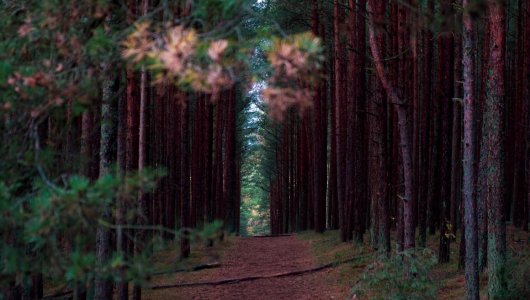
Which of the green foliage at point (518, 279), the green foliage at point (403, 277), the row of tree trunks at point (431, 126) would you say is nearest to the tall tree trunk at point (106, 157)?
the green foliage at point (403, 277)

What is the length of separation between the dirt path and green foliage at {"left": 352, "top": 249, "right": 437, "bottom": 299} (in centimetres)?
313

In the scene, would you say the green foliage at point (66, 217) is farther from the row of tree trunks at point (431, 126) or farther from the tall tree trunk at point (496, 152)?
the tall tree trunk at point (496, 152)

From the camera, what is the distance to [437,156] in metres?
14.6

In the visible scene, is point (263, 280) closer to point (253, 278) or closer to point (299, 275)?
point (253, 278)

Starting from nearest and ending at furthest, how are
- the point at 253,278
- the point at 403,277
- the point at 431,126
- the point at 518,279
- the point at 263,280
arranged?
1. the point at 403,277
2. the point at 518,279
3. the point at 263,280
4. the point at 253,278
5. the point at 431,126

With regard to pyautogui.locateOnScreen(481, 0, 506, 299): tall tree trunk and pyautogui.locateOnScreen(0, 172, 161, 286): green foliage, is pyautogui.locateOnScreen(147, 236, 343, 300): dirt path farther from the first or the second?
pyautogui.locateOnScreen(0, 172, 161, 286): green foliage

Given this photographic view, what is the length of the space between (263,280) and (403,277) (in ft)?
21.0

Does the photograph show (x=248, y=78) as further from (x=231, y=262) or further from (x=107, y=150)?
(x=231, y=262)

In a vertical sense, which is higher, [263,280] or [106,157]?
[106,157]

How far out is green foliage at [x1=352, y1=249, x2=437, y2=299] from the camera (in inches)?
357

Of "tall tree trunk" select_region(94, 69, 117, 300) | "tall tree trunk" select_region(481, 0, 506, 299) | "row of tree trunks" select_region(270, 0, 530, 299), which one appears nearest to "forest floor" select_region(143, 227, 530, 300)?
"tall tree trunk" select_region(481, 0, 506, 299)

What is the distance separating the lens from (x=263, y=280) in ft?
49.6

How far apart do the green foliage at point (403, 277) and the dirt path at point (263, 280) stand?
3.13 metres

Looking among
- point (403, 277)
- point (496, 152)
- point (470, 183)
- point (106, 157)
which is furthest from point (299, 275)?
point (106, 157)
